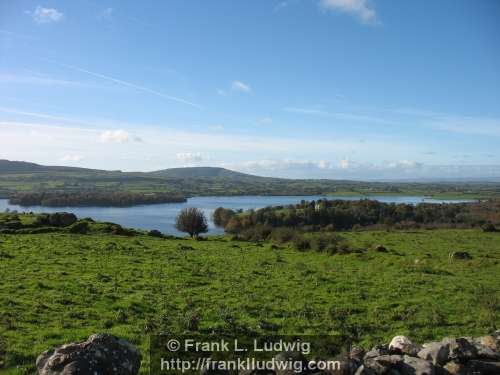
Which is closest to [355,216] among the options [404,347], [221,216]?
[221,216]

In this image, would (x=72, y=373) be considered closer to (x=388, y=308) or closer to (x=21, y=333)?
(x=21, y=333)

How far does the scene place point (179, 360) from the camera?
28.4ft

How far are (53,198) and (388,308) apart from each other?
14073cm

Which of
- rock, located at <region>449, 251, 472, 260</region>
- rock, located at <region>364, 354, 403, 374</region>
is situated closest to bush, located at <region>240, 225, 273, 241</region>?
rock, located at <region>449, 251, 472, 260</region>

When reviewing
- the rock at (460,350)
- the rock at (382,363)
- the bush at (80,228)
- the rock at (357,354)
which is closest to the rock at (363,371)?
the rock at (382,363)

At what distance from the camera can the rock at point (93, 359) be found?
632 centimetres

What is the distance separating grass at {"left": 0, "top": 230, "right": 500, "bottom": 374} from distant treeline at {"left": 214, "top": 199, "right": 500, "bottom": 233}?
1926 inches

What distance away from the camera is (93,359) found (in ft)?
21.2

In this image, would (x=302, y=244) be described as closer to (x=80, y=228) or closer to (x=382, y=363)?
(x=80, y=228)

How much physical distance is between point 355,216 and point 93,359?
3222 inches

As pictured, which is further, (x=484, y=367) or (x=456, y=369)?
(x=484, y=367)

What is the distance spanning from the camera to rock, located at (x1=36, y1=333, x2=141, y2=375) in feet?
20.7

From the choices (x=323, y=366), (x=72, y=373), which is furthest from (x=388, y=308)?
(x=72, y=373)

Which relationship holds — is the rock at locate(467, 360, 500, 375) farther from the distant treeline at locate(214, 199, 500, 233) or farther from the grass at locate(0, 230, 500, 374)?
the distant treeline at locate(214, 199, 500, 233)
